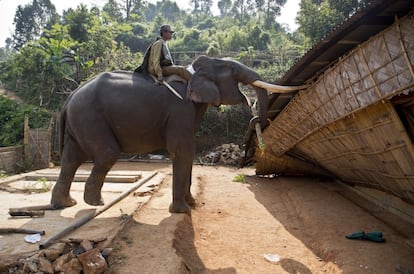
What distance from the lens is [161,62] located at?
573 centimetres

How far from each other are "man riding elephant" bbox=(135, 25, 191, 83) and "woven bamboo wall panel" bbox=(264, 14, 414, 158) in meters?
2.29

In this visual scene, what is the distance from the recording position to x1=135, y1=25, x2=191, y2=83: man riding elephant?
562 centimetres

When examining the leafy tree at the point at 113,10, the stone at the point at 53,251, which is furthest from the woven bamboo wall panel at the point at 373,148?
the leafy tree at the point at 113,10

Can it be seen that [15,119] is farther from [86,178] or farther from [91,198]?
[91,198]

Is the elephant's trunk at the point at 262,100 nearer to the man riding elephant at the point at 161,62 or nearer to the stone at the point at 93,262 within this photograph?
the man riding elephant at the point at 161,62

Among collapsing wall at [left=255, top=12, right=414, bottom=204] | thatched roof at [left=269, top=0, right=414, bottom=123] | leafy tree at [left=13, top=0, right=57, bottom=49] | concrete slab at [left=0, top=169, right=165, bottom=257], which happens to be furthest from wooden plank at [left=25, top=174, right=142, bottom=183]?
leafy tree at [left=13, top=0, right=57, bottom=49]

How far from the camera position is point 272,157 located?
31.5 ft

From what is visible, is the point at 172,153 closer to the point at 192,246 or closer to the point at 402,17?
the point at 192,246

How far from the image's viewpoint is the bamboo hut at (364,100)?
3.61 meters

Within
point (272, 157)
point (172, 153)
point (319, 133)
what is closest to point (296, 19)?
point (272, 157)

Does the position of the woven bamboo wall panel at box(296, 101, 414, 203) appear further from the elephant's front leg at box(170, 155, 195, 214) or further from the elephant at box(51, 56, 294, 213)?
the elephant's front leg at box(170, 155, 195, 214)

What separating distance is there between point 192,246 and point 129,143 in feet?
6.80

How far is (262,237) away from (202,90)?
8.80 feet

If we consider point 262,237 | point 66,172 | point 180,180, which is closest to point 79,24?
point 66,172
